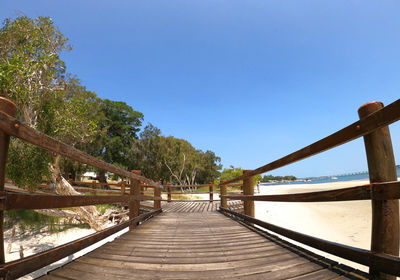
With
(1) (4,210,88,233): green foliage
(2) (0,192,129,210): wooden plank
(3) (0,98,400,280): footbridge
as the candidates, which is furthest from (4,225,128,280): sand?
(2) (0,192,129,210): wooden plank

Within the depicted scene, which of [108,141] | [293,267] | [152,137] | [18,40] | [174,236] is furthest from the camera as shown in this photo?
[152,137]

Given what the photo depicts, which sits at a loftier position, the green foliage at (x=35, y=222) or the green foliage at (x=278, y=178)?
the green foliage at (x=35, y=222)

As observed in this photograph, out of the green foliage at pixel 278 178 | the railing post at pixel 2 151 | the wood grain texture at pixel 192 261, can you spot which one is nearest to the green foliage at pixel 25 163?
the wood grain texture at pixel 192 261

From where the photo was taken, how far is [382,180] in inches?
56.1

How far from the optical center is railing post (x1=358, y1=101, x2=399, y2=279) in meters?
1.38

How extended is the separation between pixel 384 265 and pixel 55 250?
2.52 meters

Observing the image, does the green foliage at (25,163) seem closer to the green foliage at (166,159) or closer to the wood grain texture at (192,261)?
the wood grain texture at (192,261)

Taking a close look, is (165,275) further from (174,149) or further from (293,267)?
(174,149)

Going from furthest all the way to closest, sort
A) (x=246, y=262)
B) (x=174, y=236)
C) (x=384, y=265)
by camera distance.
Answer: (x=174, y=236) → (x=246, y=262) → (x=384, y=265)

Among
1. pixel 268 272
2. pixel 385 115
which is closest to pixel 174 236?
pixel 268 272

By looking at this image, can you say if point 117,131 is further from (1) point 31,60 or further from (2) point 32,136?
(2) point 32,136

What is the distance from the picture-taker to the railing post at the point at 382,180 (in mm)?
1377

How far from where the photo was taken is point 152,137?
94.2 ft

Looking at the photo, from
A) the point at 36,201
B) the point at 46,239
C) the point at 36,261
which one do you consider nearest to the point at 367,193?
the point at 36,201
